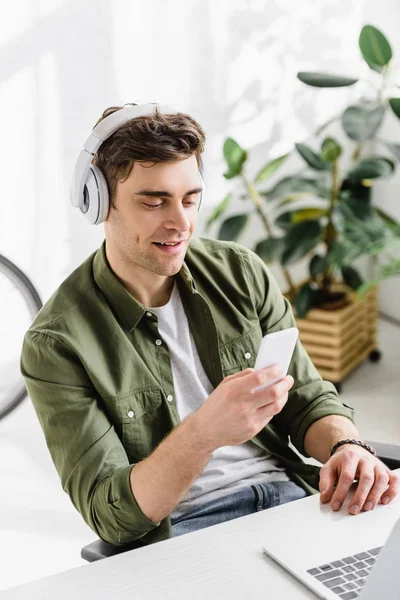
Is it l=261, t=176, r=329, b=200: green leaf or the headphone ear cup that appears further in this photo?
l=261, t=176, r=329, b=200: green leaf

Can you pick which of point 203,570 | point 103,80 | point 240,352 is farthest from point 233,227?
point 203,570

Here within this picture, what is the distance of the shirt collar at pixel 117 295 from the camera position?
1511 mm

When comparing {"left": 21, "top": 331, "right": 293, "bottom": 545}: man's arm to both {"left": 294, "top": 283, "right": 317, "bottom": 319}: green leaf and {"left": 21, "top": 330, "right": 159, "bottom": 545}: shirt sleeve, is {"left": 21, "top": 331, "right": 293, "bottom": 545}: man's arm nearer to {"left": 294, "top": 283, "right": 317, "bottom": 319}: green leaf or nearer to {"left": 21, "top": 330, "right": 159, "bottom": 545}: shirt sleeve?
{"left": 21, "top": 330, "right": 159, "bottom": 545}: shirt sleeve

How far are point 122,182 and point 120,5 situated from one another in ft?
5.41

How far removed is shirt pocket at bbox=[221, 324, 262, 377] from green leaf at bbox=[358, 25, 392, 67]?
1.68 metres

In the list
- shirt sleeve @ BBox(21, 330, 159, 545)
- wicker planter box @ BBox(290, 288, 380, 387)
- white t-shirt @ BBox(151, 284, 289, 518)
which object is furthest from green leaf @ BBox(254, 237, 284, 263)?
shirt sleeve @ BBox(21, 330, 159, 545)

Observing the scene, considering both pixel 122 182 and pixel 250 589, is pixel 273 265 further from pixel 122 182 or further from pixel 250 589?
pixel 250 589

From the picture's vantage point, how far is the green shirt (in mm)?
1387

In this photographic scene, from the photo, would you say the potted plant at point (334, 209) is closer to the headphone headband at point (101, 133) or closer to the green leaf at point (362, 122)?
the green leaf at point (362, 122)

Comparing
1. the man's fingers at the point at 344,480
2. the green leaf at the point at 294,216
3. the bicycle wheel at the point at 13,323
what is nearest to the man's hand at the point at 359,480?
the man's fingers at the point at 344,480

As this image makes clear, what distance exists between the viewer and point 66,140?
2908 millimetres

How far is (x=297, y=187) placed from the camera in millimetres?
3215

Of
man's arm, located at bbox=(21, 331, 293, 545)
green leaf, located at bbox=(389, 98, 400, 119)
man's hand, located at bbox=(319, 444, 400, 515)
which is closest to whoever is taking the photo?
man's arm, located at bbox=(21, 331, 293, 545)

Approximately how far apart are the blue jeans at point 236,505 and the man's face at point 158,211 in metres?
0.42
